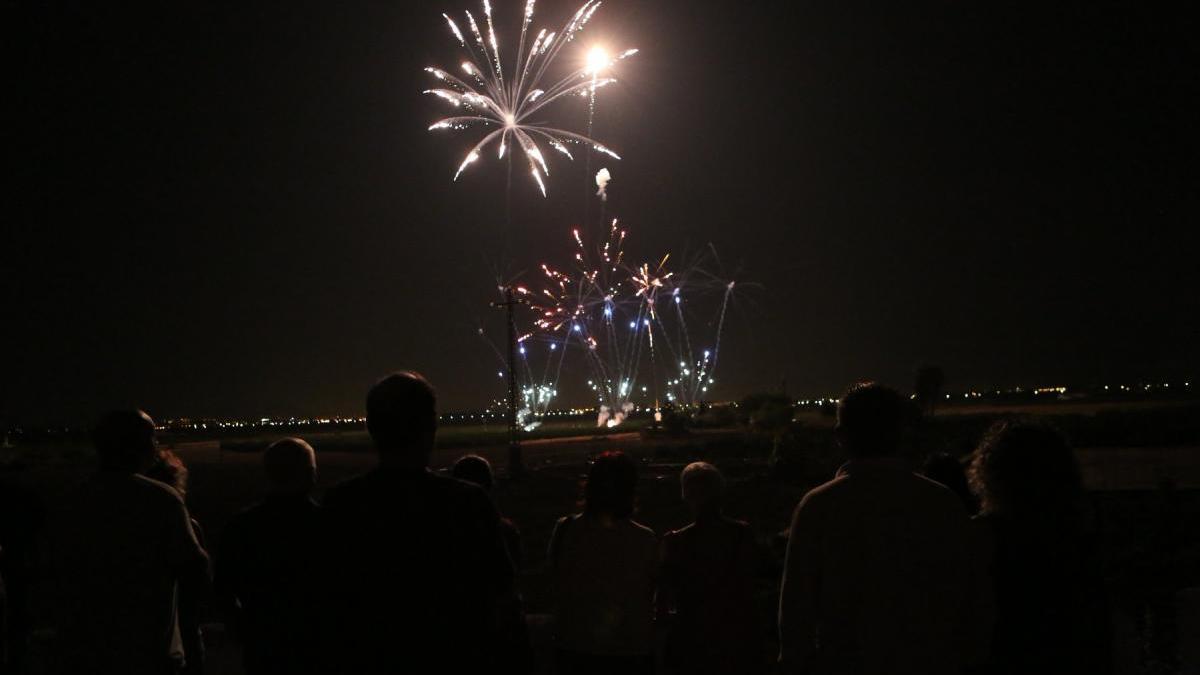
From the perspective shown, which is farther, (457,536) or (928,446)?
(928,446)

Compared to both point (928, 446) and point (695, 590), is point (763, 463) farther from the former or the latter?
point (695, 590)

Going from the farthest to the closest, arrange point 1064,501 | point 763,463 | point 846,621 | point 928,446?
point 928,446
point 763,463
point 1064,501
point 846,621

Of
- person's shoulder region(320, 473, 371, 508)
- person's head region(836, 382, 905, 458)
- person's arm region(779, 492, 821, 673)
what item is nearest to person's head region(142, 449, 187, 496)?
person's shoulder region(320, 473, 371, 508)

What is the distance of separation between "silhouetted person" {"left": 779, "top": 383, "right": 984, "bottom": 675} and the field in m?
0.94

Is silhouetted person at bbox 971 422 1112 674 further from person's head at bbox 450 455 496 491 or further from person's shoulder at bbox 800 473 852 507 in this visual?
person's head at bbox 450 455 496 491

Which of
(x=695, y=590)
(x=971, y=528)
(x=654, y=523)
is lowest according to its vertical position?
(x=654, y=523)

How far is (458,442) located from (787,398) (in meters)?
23.6

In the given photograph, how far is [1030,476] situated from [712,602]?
1463 mm

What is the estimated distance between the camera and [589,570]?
4.61 meters

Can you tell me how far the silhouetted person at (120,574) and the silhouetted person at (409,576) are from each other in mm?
1605

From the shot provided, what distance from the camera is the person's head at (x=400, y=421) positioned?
3.20m

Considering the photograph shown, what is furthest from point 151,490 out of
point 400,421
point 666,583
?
point 666,583

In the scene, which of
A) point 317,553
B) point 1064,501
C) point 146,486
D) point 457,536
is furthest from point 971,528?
point 146,486

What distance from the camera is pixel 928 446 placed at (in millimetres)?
40062
